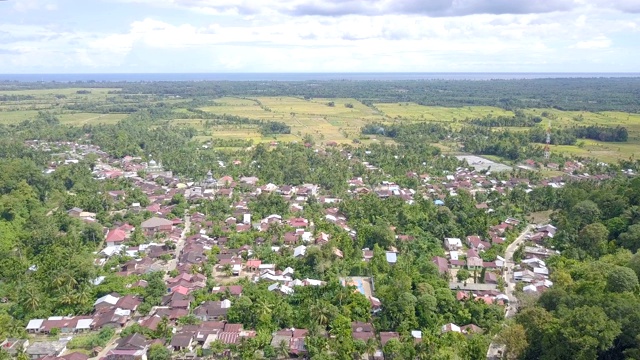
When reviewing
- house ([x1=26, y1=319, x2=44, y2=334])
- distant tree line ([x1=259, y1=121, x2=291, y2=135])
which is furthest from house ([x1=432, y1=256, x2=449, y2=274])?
distant tree line ([x1=259, y1=121, x2=291, y2=135])

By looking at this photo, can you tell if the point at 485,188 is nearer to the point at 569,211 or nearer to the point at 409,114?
the point at 569,211

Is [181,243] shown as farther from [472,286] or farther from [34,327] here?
[472,286]

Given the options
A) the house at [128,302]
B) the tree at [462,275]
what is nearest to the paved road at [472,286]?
the tree at [462,275]

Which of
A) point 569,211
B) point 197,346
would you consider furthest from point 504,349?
point 569,211

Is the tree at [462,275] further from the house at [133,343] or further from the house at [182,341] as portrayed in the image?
the house at [133,343]

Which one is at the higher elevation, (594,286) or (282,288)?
(594,286)

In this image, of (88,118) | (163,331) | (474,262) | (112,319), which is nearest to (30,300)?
(112,319)
